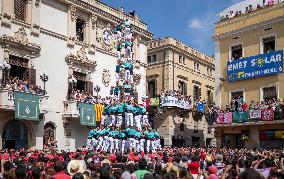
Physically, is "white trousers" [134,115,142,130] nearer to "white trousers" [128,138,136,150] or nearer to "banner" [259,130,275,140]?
"white trousers" [128,138,136,150]

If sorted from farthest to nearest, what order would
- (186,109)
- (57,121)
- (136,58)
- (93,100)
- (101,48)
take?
(186,109) < (136,58) < (101,48) < (93,100) < (57,121)

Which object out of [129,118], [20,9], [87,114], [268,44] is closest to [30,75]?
[20,9]

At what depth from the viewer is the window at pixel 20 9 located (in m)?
26.9

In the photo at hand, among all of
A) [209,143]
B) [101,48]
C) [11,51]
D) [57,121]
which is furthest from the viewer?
[209,143]

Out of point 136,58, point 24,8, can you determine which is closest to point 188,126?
point 136,58

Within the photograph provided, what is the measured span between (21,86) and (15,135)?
308cm

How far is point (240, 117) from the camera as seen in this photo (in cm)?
2986

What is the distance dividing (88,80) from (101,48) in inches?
117

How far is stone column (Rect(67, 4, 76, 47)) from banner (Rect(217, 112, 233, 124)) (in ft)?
39.3

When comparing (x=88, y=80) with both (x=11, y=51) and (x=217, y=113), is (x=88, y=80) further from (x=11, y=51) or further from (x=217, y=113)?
(x=217, y=113)

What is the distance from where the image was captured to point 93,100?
3059cm

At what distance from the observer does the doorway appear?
25.5m

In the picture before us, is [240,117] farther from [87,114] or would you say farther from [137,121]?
[87,114]

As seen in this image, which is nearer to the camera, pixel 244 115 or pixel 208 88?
pixel 244 115
